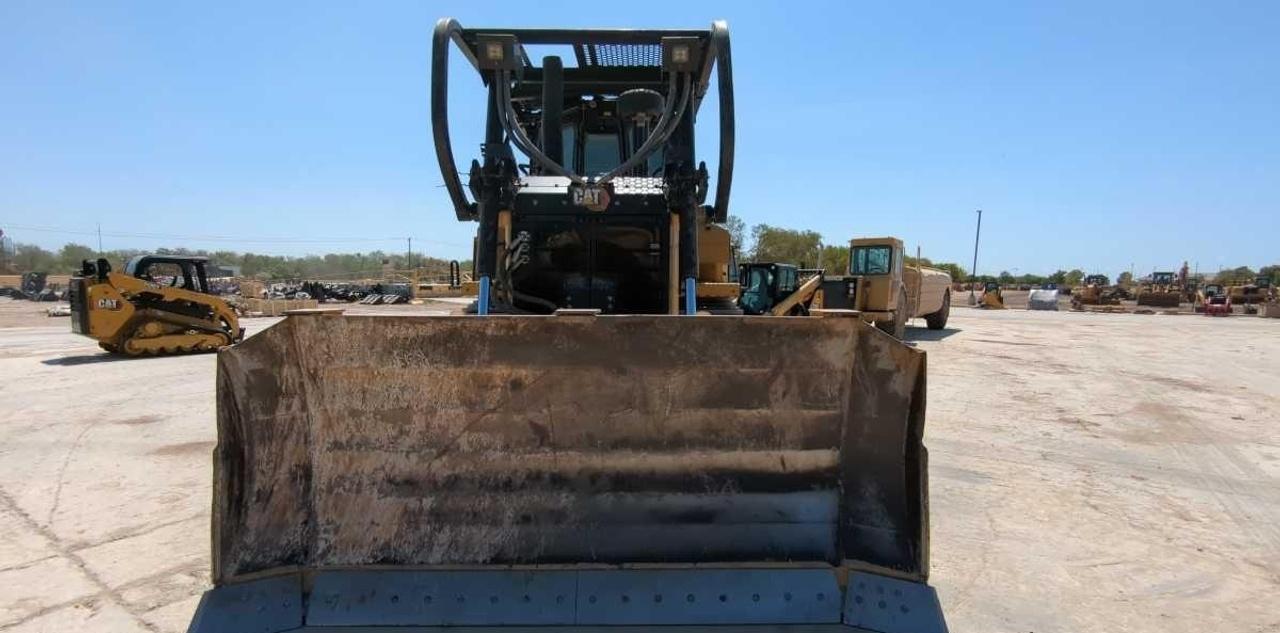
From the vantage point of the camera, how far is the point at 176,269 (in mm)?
14547

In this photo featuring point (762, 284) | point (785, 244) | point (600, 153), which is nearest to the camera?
point (600, 153)

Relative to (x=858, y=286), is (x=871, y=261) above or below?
above

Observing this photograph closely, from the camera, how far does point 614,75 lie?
19.6 ft

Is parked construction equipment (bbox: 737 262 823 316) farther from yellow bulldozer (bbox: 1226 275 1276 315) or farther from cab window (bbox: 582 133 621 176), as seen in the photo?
yellow bulldozer (bbox: 1226 275 1276 315)

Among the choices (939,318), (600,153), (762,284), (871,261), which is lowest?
(939,318)

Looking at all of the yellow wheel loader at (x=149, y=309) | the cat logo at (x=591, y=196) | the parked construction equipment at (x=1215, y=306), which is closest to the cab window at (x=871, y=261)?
the cat logo at (x=591, y=196)

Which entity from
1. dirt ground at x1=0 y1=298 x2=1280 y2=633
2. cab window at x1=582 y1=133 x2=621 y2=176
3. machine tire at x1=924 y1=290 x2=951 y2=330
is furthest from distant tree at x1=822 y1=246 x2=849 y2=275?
cab window at x1=582 y1=133 x2=621 y2=176

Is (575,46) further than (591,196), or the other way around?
(575,46)

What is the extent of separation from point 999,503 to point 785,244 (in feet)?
178

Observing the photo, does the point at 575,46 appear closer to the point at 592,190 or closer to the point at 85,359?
the point at 592,190

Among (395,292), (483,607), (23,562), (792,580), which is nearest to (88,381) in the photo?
(23,562)

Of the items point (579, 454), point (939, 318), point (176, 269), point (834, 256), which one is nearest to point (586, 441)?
point (579, 454)

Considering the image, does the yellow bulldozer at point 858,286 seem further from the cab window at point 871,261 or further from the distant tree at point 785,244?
the distant tree at point 785,244

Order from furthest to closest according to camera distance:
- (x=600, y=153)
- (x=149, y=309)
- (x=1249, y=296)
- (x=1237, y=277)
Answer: (x=1237, y=277), (x=1249, y=296), (x=149, y=309), (x=600, y=153)
